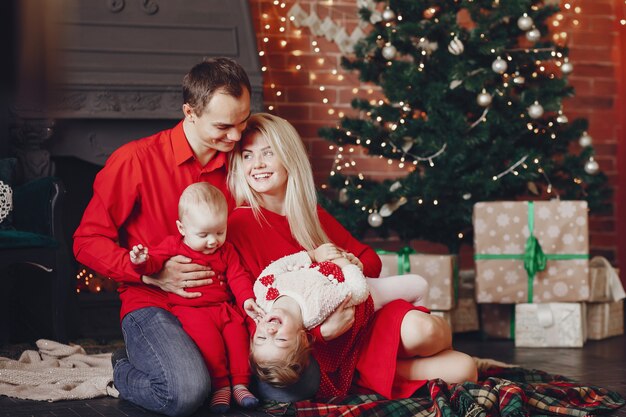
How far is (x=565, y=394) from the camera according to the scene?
2.44 m

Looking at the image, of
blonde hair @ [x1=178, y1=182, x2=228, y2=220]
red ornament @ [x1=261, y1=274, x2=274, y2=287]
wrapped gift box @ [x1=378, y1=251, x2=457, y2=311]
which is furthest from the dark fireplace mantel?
red ornament @ [x1=261, y1=274, x2=274, y2=287]

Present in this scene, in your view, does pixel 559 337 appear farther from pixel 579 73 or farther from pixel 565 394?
pixel 579 73

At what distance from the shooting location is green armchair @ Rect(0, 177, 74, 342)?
136 inches

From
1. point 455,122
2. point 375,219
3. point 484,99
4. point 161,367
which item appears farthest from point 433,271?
point 161,367

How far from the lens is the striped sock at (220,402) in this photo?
2322 millimetres

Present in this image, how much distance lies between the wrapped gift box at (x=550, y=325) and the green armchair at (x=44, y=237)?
1.95 metres

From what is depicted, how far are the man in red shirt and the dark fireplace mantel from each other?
Result: 142 centimetres

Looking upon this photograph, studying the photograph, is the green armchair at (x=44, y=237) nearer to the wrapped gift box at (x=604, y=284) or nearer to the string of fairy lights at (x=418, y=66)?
the string of fairy lights at (x=418, y=66)

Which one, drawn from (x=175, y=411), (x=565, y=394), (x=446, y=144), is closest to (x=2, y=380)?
(x=175, y=411)

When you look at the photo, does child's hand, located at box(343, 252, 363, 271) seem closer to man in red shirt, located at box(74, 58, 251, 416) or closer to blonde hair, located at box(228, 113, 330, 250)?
blonde hair, located at box(228, 113, 330, 250)

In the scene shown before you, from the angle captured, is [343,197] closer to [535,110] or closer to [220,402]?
[535,110]

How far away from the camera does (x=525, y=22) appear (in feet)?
12.9

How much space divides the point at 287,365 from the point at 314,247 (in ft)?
1.55

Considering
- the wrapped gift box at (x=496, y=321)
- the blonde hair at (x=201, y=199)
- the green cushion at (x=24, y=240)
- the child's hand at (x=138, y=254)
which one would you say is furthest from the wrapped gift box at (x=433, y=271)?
the child's hand at (x=138, y=254)
